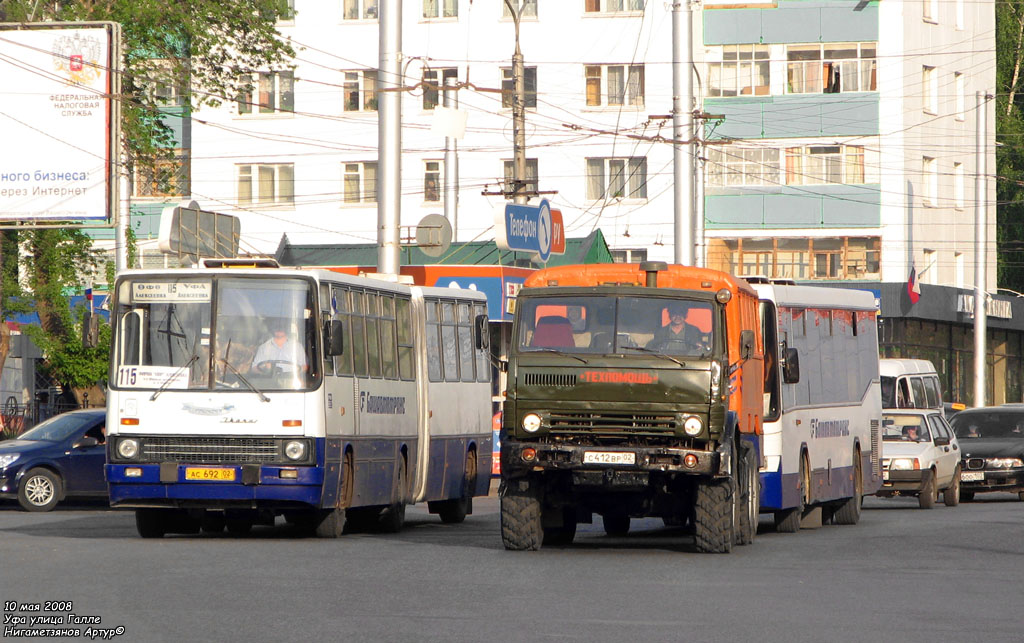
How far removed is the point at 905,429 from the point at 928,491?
141 cm

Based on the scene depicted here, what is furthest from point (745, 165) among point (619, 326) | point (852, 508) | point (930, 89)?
point (619, 326)

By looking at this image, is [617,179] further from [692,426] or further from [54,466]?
[692,426]

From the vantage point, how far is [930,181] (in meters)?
59.8

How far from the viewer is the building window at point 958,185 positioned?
2421 inches

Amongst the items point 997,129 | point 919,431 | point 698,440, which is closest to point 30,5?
point 919,431

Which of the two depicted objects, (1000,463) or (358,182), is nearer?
(1000,463)

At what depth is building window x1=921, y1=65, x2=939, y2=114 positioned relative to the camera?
59344mm

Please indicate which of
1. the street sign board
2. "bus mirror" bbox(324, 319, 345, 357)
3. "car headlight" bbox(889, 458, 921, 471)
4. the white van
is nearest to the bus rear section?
"bus mirror" bbox(324, 319, 345, 357)

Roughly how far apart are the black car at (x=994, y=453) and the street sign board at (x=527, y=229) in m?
8.55

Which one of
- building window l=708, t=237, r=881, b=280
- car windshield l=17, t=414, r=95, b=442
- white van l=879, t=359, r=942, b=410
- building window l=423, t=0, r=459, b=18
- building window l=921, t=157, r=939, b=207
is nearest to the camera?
car windshield l=17, t=414, r=95, b=442

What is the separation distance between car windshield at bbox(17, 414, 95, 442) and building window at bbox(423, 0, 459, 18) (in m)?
37.1

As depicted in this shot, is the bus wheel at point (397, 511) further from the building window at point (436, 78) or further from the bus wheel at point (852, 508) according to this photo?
the building window at point (436, 78)

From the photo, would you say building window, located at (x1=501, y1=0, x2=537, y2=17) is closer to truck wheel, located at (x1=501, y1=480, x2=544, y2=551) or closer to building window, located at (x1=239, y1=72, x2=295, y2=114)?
building window, located at (x1=239, y1=72, x2=295, y2=114)

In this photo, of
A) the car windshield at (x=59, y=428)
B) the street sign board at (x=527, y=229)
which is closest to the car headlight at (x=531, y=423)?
the car windshield at (x=59, y=428)
